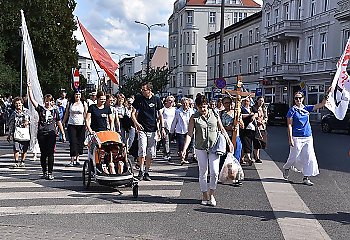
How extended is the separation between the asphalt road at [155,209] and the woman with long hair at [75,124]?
1.26 metres

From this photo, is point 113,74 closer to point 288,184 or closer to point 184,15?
point 288,184

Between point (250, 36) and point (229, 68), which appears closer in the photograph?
point (250, 36)

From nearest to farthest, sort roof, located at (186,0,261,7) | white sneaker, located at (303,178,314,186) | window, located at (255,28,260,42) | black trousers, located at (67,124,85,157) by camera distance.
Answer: white sneaker, located at (303,178,314,186) < black trousers, located at (67,124,85,157) < window, located at (255,28,260,42) < roof, located at (186,0,261,7)

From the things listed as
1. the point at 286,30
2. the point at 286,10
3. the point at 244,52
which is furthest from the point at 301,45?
the point at 244,52

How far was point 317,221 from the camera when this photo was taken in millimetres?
7039

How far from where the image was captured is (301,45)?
44.5m

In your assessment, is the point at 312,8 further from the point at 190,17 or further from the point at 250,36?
the point at 190,17

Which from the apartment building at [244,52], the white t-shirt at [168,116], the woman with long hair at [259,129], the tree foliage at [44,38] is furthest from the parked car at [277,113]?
the woman with long hair at [259,129]

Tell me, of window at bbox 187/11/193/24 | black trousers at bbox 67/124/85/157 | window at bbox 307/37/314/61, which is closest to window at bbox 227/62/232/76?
window at bbox 187/11/193/24

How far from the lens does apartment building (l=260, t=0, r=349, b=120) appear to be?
38969 mm

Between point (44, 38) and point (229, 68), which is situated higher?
point (44, 38)

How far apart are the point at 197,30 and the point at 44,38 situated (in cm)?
4505

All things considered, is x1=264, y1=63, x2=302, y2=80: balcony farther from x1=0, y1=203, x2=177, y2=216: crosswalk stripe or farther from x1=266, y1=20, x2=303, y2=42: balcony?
x1=0, y1=203, x2=177, y2=216: crosswalk stripe

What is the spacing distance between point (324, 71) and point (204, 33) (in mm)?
46610
